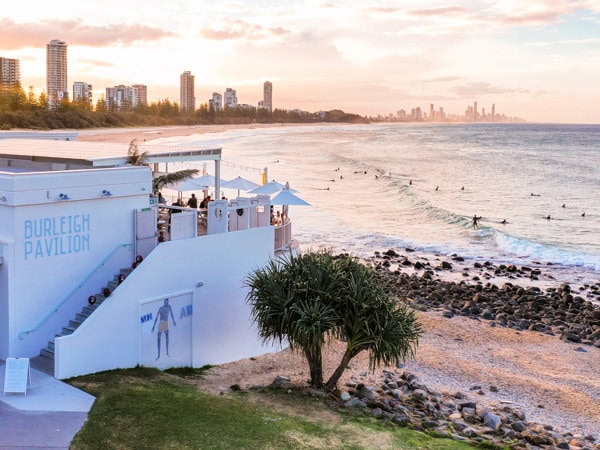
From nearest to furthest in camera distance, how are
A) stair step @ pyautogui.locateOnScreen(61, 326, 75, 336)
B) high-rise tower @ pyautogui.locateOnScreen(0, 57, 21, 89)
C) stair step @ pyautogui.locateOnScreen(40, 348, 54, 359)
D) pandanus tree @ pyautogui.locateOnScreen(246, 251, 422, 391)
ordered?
1. pandanus tree @ pyautogui.locateOnScreen(246, 251, 422, 391)
2. stair step @ pyautogui.locateOnScreen(40, 348, 54, 359)
3. stair step @ pyautogui.locateOnScreen(61, 326, 75, 336)
4. high-rise tower @ pyautogui.locateOnScreen(0, 57, 21, 89)

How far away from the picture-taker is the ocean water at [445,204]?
37.4 metres

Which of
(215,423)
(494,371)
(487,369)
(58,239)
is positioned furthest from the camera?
(487,369)

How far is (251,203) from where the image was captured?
1752cm

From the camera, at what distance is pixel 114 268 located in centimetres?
1531

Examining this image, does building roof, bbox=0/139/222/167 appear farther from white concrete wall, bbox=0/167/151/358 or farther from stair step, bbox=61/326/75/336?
stair step, bbox=61/326/75/336

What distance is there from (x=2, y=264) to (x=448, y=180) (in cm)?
6354

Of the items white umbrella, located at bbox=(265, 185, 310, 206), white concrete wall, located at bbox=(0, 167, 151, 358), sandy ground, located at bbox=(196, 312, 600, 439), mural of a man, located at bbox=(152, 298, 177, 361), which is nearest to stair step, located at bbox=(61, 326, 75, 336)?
white concrete wall, located at bbox=(0, 167, 151, 358)

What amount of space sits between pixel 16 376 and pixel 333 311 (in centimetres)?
Result: 566

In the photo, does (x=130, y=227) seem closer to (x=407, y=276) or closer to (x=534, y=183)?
(x=407, y=276)

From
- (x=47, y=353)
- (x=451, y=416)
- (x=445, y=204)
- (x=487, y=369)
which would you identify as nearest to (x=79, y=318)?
(x=47, y=353)

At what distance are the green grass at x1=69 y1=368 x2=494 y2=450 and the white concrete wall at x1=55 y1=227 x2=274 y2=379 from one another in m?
0.65

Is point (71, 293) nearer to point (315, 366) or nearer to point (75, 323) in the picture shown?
point (75, 323)

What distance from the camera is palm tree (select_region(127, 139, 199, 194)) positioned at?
16644 mm

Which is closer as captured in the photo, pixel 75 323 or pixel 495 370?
pixel 75 323
